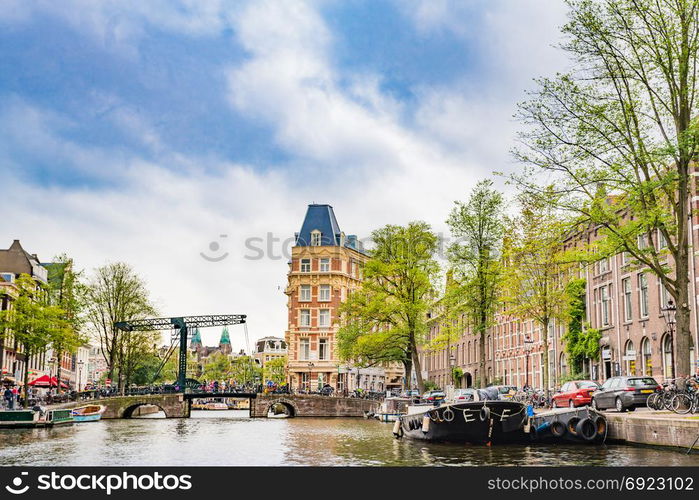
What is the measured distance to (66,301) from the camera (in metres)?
65.7

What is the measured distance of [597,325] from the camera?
55625mm

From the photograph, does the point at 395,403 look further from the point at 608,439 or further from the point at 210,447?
the point at 608,439

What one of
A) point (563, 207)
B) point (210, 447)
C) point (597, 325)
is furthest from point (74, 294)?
point (563, 207)

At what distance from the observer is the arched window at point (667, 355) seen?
1769 inches

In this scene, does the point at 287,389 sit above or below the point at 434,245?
below

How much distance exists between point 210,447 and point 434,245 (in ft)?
109

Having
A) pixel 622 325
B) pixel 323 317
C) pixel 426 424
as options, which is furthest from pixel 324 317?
pixel 426 424

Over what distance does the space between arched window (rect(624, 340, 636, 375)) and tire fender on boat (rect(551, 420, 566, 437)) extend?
69.0 ft

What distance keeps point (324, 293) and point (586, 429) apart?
66.5 metres

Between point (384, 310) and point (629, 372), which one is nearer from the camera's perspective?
point (629, 372)

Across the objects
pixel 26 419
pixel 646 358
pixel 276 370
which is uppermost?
pixel 646 358

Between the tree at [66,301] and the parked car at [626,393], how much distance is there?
1621 inches

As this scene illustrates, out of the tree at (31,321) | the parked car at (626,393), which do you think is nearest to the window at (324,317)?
the tree at (31,321)

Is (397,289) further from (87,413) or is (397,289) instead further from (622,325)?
(87,413)
